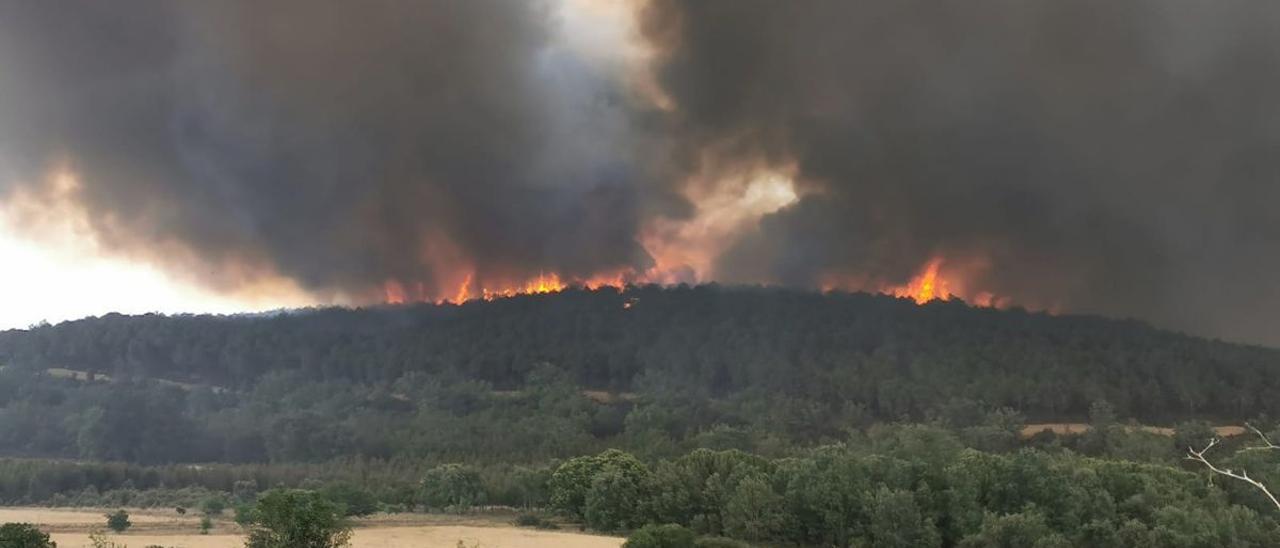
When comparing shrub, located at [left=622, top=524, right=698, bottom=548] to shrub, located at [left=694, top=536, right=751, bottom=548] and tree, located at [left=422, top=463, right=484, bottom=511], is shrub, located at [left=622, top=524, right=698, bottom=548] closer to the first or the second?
shrub, located at [left=694, top=536, right=751, bottom=548]

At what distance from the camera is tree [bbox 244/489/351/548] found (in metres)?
39.8

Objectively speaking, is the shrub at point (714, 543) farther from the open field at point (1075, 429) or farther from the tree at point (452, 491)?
the open field at point (1075, 429)

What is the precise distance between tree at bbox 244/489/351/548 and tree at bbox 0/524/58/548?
951 centimetres

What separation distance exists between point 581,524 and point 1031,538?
1616 inches

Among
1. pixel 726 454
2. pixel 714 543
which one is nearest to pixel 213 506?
pixel 726 454

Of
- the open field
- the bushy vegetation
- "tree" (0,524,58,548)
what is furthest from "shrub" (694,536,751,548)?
the open field

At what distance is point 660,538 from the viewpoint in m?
47.5

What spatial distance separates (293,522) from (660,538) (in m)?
19.3

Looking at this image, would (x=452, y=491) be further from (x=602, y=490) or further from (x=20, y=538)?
(x=20, y=538)

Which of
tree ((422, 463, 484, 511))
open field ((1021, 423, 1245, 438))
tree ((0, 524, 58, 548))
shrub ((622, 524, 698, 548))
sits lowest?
shrub ((622, 524, 698, 548))

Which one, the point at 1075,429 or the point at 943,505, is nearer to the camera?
the point at 943,505

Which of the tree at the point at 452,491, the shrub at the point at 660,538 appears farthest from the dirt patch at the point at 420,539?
the tree at the point at 452,491

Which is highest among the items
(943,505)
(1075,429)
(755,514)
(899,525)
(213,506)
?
(1075,429)

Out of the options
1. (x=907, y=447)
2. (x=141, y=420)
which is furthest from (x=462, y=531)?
(x=141, y=420)
